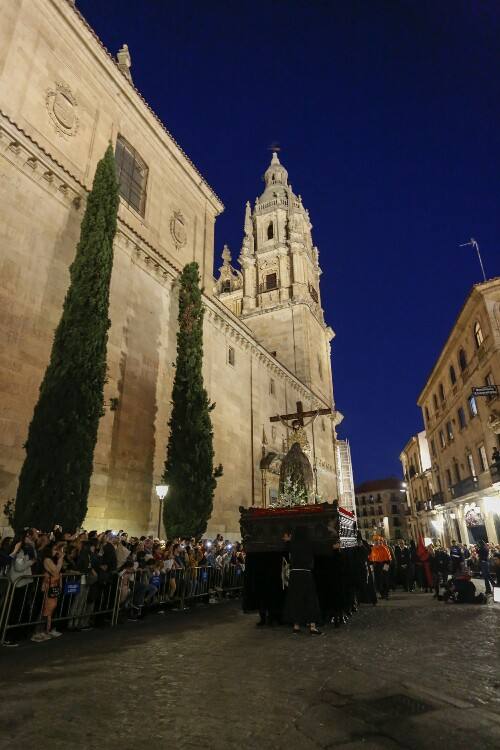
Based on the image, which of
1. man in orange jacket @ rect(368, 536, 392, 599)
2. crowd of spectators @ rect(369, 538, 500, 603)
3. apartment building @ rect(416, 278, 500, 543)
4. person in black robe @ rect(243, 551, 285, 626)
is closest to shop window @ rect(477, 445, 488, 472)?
apartment building @ rect(416, 278, 500, 543)

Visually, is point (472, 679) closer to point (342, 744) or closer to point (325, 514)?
point (342, 744)

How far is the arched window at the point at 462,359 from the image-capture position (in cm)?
2634

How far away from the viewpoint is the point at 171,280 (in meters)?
19.0

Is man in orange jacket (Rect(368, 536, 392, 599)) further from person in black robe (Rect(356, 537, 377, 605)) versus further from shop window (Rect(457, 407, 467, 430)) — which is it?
shop window (Rect(457, 407, 467, 430))

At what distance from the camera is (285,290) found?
3797 centimetres

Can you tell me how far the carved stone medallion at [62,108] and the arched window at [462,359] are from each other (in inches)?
946

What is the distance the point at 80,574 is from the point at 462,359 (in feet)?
84.8

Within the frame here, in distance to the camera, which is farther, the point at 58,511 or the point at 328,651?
the point at 58,511

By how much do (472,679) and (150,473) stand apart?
12244 millimetres

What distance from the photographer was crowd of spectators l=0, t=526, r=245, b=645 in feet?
22.3

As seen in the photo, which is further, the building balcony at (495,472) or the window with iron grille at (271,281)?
the window with iron grille at (271,281)

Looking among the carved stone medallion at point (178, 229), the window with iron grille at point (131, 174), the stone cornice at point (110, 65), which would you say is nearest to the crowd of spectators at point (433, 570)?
the carved stone medallion at point (178, 229)

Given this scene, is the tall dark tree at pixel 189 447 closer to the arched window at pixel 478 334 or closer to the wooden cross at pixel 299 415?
the wooden cross at pixel 299 415

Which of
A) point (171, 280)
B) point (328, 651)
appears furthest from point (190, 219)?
point (328, 651)
